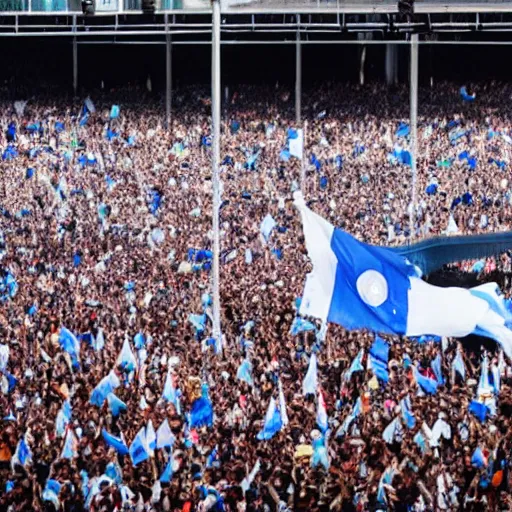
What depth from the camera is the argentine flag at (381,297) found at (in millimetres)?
21453

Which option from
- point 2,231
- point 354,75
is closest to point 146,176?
point 2,231

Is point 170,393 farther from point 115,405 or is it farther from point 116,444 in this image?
point 116,444

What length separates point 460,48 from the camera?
192ft

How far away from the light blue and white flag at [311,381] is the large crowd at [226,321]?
0.70ft

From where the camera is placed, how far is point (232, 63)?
193 feet

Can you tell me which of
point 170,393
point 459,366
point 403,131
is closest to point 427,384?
point 459,366

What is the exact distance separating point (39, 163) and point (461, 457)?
26035 mm

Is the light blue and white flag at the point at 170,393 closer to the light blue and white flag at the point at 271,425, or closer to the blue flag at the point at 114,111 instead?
the light blue and white flag at the point at 271,425

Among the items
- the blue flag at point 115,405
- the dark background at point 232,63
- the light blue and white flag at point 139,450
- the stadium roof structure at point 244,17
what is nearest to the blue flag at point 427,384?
the blue flag at point 115,405

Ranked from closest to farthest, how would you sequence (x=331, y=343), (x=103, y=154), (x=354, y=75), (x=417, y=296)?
(x=417, y=296)
(x=331, y=343)
(x=103, y=154)
(x=354, y=75)

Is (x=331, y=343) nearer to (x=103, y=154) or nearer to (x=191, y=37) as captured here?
(x=103, y=154)

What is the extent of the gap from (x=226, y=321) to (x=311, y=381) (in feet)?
18.2

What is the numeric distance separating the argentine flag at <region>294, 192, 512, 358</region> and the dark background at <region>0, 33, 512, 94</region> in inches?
1379

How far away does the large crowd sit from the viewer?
19547 millimetres
